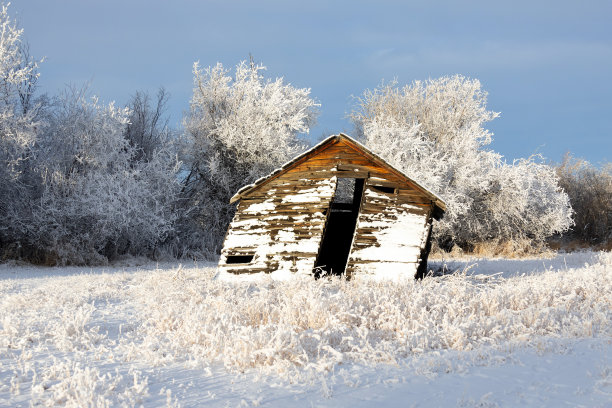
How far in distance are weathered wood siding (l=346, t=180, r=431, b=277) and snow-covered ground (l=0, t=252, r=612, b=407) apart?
282 centimetres

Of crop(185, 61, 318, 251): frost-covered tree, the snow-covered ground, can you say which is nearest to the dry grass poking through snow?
the snow-covered ground

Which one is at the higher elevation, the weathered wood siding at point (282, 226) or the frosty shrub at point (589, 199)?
the frosty shrub at point (589, 199)

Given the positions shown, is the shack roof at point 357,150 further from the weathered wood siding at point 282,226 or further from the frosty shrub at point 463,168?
the frosty shrub at point 463,168

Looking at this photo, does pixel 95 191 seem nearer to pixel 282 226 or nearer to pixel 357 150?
pixel 282 226

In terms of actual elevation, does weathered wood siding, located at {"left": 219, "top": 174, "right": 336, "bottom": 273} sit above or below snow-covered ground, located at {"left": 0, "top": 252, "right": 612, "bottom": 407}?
above

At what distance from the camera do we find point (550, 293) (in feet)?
28.3

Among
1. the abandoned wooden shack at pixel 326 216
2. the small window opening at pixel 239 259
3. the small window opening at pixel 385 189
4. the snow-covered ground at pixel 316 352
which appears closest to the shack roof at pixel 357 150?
the abandoned wooden shack at pixel 326 216

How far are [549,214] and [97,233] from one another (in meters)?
21.0

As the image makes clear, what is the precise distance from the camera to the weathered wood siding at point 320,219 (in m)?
11.9

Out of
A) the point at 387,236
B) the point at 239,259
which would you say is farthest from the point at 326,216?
the point at 239,259

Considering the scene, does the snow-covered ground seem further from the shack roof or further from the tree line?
the tree line

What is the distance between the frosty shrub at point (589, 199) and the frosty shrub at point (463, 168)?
33.2 feet

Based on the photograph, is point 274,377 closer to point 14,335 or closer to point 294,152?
point 14,335

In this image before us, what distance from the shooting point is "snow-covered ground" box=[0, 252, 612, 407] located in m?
4.61
